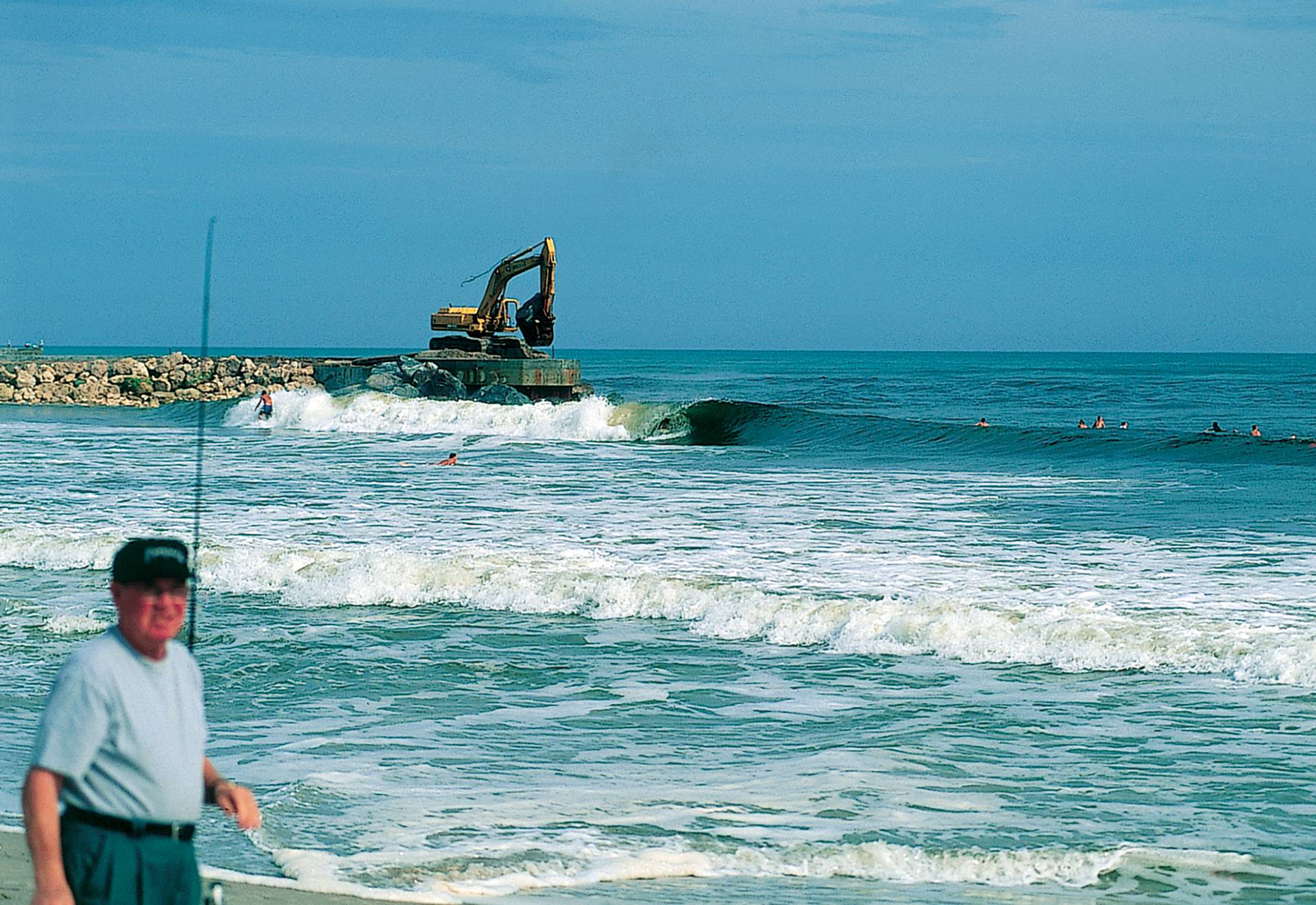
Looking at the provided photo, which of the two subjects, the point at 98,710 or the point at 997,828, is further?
the point at 997,828

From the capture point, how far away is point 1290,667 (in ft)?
30.2

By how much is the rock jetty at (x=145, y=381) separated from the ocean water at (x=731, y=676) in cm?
2508

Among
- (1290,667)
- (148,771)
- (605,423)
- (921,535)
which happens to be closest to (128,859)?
(148,771)

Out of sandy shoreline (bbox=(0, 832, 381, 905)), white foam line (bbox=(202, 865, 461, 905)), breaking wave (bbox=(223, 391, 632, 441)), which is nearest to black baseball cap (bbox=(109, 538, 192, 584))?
sandy shoreline (bbox=(0, 832, 381, 905))

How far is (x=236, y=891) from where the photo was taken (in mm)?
5160

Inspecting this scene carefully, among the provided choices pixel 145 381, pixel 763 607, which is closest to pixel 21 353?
pixel 145 381

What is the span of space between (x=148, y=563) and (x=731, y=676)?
264 inches

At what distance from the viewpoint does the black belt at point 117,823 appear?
3.04 metres

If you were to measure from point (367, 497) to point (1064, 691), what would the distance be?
12858mm

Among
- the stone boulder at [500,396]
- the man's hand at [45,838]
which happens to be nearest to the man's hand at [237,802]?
the man's hand at [45,838]

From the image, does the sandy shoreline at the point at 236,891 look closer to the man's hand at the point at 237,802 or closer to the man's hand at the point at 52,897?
the man's hand at the point at 237,802

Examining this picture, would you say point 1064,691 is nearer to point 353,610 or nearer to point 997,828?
point 997,828

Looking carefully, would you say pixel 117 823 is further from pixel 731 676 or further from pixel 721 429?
pixel 721 429

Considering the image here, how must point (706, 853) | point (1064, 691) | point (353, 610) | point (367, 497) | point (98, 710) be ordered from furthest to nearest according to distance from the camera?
point (367, 497) < point (353, 610) < point (1064, 691) < point (706, 853) < point (98, 710)
